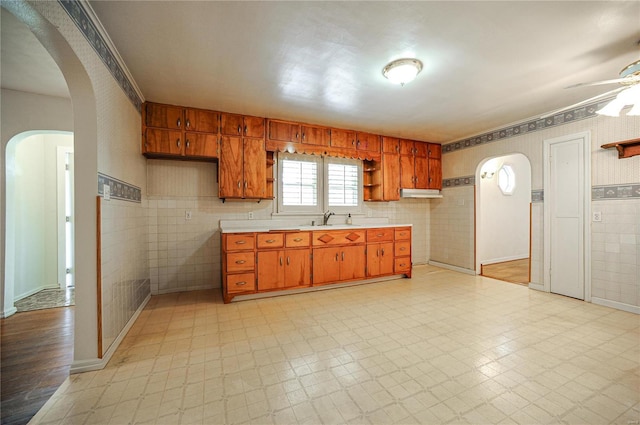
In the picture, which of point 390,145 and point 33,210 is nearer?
point 33,210

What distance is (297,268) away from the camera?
3617mm

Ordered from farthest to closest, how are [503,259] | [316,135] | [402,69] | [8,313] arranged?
[503,259]
[316,135]
[8,313]
[402,69]

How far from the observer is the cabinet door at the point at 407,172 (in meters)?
4.88

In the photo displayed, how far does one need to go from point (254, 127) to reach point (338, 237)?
6.78 feet

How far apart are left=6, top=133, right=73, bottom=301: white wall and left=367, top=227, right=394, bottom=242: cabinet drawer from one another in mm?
4610

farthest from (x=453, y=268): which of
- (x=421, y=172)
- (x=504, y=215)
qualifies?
(x=504, y=215)

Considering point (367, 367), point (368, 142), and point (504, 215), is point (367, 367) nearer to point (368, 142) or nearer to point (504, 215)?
point (368, 142)

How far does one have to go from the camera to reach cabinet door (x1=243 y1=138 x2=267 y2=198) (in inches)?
145

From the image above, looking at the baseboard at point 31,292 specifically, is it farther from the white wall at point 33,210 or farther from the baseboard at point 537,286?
the baseboard at point 537,286

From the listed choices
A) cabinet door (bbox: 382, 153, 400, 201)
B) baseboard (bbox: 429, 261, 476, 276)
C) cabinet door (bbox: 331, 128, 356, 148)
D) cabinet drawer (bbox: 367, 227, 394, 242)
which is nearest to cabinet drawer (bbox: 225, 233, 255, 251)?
cabinet drawer (bbox: 367, 227, 394, 242)

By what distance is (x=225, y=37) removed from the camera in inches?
80.5

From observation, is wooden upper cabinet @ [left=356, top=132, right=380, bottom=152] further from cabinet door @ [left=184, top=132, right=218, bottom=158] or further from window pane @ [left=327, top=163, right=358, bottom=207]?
cabinet door @ [left=184, top=132, right=218, bottom=158]

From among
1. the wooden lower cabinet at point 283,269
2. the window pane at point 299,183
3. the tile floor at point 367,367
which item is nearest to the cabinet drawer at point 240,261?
the wooden lower cabinet at point 283,269

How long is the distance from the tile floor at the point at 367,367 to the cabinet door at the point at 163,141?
1.98 metres
